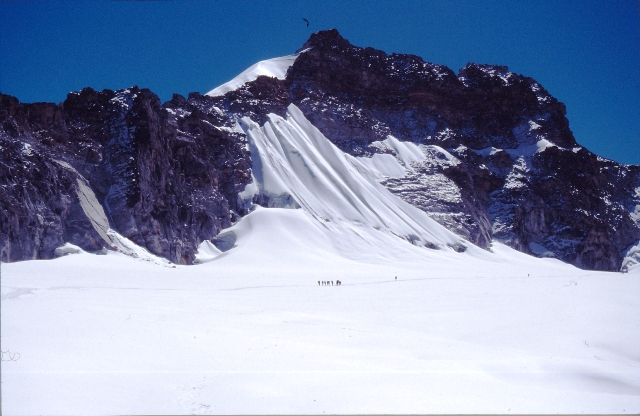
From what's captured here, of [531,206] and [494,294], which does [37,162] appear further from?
[531,206]

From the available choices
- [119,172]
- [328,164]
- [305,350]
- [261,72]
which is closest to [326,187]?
[328,164]

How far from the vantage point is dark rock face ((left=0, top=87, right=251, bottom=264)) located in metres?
35.0

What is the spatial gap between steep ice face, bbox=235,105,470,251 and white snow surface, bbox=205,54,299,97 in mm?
15912

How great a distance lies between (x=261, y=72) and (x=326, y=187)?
44.7 metres

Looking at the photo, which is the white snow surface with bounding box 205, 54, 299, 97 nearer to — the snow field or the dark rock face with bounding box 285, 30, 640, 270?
the dark rock face with bounding box 285, 30, 640, 270

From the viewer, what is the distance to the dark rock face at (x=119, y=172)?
35000 mm

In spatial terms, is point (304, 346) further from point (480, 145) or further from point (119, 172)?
point (480, 145)

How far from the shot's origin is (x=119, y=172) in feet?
154

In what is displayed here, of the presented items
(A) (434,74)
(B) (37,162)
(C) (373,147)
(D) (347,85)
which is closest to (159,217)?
(B) (37,162)

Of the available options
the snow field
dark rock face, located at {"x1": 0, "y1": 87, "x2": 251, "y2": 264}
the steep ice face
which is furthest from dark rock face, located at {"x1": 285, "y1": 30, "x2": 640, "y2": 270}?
the snow field

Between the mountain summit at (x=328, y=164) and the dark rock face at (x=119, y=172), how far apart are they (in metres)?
0.15

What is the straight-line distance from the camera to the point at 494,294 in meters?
23.5

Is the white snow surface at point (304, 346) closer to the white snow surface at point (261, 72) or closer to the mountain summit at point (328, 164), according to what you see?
the mountain summit at point (328, 164)

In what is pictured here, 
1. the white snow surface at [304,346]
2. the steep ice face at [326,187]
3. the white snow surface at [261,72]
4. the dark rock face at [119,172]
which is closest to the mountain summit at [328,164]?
the dark rock face at [119,172]
